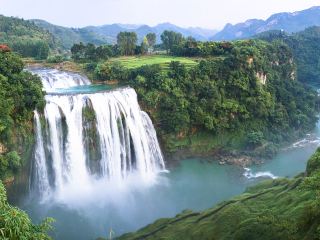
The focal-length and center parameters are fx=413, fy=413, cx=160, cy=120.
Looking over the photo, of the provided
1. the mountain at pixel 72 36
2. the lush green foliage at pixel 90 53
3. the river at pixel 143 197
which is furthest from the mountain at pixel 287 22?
the river at pixel 143 197

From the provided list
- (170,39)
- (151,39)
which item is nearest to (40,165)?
(170,39)

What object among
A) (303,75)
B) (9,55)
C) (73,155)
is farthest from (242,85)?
(303,75)

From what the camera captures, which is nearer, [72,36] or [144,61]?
[144,61]

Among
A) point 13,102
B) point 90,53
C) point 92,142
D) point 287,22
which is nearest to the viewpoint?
point 13,102

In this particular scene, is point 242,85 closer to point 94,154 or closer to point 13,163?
point 94,154

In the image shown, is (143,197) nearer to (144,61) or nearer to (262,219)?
(262,219)

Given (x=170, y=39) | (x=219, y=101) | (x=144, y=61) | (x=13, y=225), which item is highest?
(x=170, y=39)
